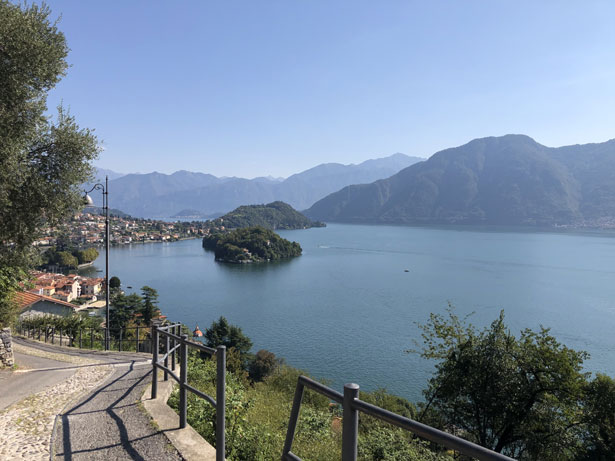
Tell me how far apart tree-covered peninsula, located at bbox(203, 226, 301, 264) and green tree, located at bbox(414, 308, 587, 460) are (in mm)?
78202

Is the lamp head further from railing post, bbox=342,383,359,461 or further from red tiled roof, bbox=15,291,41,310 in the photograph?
railing post, bbox=342,383,359,461

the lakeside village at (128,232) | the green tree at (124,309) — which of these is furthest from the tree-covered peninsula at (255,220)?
the green tree at (124,309)

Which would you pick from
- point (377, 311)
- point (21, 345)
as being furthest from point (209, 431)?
point (377, 311)

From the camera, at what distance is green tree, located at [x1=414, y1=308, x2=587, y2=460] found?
35.7 ft

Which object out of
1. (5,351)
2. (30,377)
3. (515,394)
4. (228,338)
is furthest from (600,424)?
(228,338)

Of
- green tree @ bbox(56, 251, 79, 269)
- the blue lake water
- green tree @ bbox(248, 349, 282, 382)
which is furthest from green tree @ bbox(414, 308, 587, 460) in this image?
green tree @ bbox(56, 251, 79, 269)

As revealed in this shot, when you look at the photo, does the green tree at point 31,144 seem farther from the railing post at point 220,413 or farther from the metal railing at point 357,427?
the metal railing at point 357,427

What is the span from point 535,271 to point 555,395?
65483 millimetres

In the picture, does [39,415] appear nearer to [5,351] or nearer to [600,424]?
[5,351]

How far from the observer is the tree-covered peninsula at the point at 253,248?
298 feet

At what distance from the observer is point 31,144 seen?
6898 millimetres

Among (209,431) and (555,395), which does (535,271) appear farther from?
(209,431)

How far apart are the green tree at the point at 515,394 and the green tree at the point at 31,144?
11.8m

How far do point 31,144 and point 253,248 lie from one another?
8819cm
